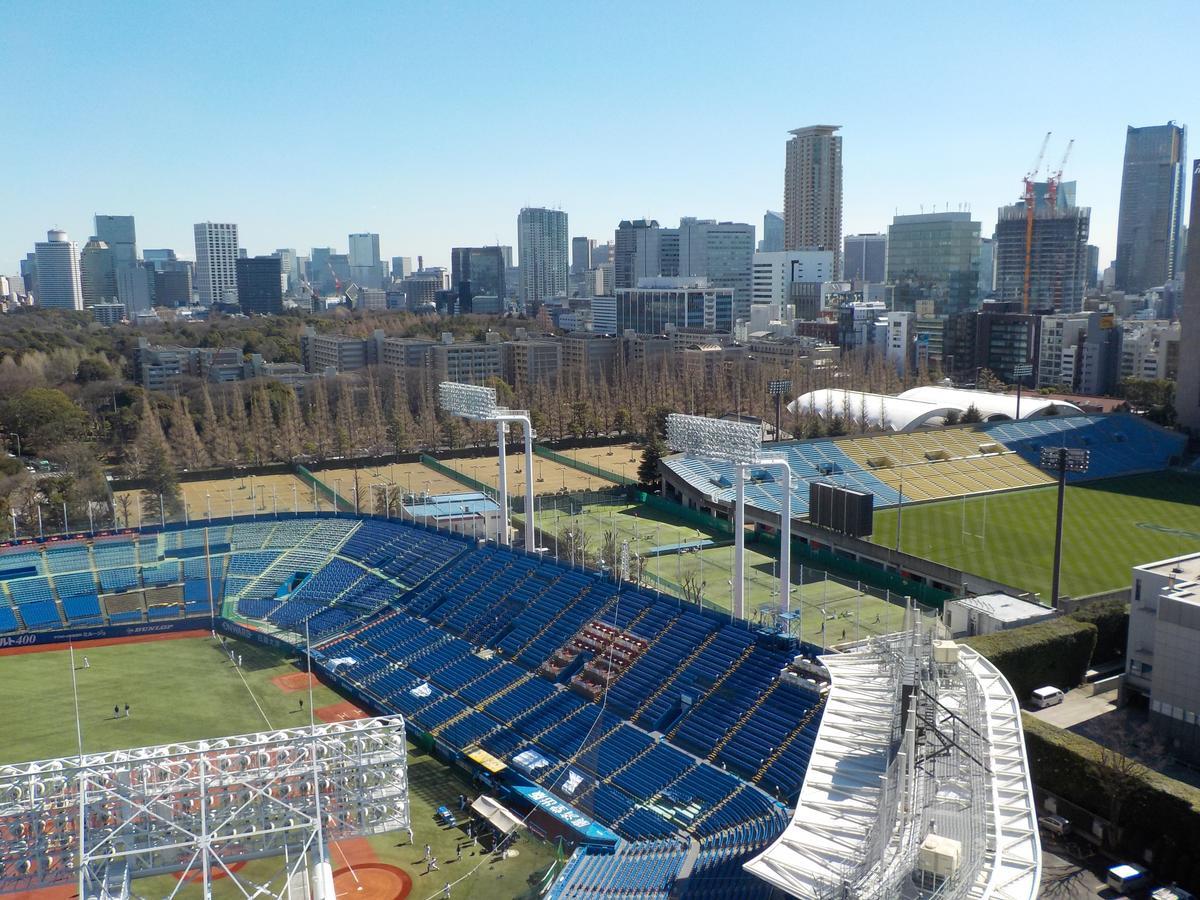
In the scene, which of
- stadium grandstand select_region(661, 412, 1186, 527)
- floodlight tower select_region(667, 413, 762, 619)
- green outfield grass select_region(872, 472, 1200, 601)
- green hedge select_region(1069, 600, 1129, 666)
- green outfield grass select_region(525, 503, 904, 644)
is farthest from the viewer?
stadium grandstand select_region(661, 412, 1186, 527)

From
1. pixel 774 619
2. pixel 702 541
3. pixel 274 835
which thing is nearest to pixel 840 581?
pixel 702 541

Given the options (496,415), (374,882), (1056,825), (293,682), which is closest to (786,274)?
(496,415)

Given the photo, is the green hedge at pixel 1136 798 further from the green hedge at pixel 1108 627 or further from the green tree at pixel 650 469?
the green tree at pixel 650 469

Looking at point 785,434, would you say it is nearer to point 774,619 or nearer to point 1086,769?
point 774,619

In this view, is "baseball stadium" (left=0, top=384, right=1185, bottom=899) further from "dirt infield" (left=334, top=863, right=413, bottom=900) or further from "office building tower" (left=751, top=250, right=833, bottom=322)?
"office building tower" (left=751, top=250, right=833, bottom=322)

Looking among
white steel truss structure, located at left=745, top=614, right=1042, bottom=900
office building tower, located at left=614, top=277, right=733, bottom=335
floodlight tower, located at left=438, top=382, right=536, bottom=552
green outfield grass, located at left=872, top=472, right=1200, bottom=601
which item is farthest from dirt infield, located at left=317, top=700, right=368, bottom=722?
office building tower, located at left=614, top=277, right=733, bottom=335
